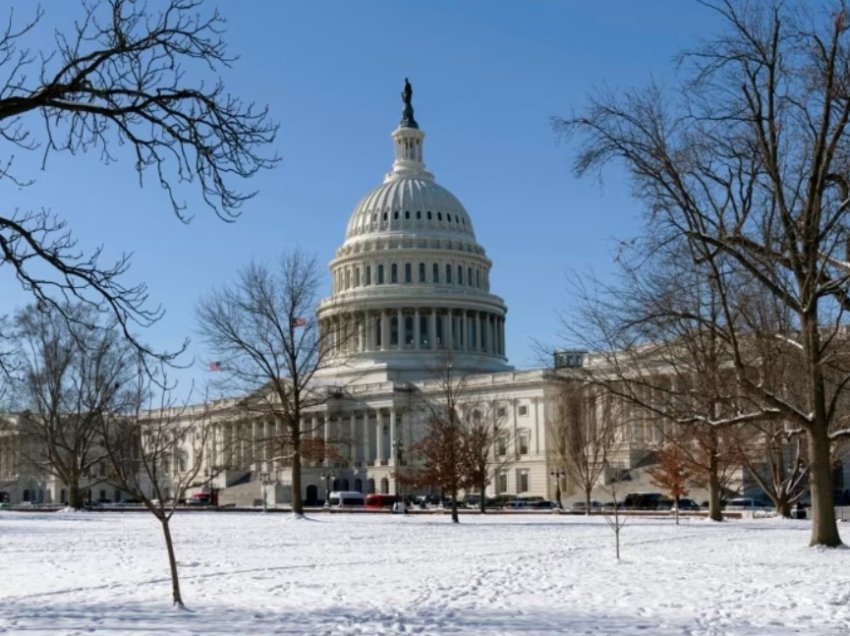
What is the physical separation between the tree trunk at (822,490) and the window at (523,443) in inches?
3502

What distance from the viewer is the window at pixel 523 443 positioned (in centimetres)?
11575

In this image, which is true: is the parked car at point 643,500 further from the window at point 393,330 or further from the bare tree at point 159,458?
the window at point 393,330

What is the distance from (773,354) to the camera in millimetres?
27891

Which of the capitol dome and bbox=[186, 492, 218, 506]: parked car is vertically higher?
the capitol dome

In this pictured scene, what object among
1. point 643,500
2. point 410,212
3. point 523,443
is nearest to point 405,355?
point 410,212

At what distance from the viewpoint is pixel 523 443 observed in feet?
382

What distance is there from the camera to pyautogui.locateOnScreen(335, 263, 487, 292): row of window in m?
143

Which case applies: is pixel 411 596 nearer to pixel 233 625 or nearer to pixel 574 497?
pixel 233 625

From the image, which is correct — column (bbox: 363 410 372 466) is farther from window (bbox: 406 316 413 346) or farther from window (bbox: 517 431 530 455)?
window (bbox: 517 431 530 455)

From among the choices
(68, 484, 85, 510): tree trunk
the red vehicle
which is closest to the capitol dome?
the red vehicle

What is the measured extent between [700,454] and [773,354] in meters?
27.2

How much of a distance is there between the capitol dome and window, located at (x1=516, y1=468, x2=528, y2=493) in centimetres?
2050

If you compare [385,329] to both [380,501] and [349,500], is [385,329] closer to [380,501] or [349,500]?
[349,500]

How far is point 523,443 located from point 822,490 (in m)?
90.2
